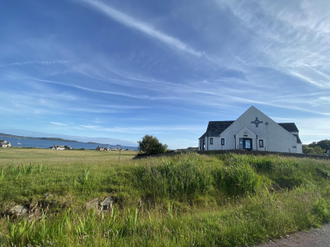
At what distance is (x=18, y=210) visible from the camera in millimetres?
5645

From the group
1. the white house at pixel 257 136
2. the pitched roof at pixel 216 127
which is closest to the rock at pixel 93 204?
the white house at pixel 257 136

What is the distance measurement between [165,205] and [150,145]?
73.0 ft

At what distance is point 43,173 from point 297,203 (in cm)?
1043

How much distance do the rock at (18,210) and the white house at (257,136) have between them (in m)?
30.2

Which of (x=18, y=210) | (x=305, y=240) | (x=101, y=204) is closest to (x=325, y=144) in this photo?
(x=305, y=240)

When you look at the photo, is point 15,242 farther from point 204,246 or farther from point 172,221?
point 204,246

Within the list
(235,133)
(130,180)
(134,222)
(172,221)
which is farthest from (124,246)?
(235,133)

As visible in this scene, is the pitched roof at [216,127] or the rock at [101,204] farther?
the pitched roof at [216,127]

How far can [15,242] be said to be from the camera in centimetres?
340

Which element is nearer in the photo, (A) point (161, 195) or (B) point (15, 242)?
(B) point (15, 242)

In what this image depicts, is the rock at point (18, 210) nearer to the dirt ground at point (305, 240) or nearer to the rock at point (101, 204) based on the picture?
the rock at point (101, 204)

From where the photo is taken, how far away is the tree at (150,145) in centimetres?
2856

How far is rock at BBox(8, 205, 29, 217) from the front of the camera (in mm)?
5504

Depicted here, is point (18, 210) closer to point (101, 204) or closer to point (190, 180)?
point (101, 204)
